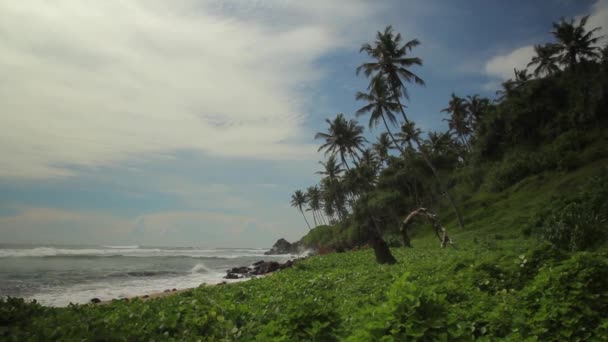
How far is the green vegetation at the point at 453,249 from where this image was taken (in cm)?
434

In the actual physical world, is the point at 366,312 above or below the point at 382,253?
above

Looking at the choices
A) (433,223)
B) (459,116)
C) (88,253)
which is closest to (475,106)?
(459,116)

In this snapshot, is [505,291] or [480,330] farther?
[505,291]

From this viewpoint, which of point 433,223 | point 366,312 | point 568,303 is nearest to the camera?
point 568,303

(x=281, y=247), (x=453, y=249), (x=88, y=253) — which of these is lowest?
(x=281, y=247)

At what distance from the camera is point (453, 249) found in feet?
59.2

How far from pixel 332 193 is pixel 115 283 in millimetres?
49688

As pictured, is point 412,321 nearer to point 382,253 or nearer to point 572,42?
point 382,253

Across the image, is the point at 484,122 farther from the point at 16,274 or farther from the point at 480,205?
the point at 16,274

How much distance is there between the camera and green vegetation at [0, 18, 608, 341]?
4340 millimetres

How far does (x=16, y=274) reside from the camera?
27.0 m

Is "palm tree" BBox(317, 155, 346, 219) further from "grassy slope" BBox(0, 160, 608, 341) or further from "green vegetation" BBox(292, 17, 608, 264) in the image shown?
"grassy slope" BBox(0, 160, 608, 341)

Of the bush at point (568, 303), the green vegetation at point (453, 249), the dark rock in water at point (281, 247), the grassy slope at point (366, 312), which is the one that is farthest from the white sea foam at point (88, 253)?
the bush at point (568, 303)

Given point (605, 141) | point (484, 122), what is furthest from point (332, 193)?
point (605, 141)
